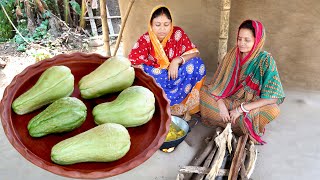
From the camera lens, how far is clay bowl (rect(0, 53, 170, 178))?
1.02m

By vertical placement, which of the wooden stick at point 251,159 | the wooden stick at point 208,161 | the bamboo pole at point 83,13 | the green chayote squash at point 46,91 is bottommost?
the wooden stick at point 251,159

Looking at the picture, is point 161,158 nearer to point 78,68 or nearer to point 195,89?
point 195,89

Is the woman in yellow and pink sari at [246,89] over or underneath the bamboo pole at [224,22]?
underneath

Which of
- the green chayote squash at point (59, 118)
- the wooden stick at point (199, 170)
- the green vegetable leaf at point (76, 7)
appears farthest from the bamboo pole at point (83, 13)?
the green chayote squash at point (59, 118)

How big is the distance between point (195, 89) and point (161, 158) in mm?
945

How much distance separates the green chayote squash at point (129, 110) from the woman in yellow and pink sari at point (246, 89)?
2074mm

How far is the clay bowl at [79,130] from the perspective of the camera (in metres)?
1.02

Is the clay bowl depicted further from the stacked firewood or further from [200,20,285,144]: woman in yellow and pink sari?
[200,20,285,144]: woman in yellow and pink sari

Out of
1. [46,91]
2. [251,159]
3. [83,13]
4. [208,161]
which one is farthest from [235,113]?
[83,13]

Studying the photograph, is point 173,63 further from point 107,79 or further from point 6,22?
point 6,22

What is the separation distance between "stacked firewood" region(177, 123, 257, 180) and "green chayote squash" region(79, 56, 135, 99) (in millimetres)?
1452

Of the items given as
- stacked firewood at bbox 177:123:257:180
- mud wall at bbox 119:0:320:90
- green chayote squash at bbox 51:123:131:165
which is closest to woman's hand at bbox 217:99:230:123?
stacked firewood at bbox 177:123:257:180

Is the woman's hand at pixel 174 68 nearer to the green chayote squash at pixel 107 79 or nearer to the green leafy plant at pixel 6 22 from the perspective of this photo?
the green chayote squash at pixel 107 79

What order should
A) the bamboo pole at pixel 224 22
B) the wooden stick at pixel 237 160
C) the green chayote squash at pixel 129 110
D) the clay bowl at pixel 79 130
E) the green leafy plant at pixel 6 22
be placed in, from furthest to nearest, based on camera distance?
the green leafy plant at pixel 6 22, the bamboo pole at pixel 224 22, the wooden stick at pixel 237 160, the green chayote squash at pixel 129 110, the clay bowl at pixel 79 130
